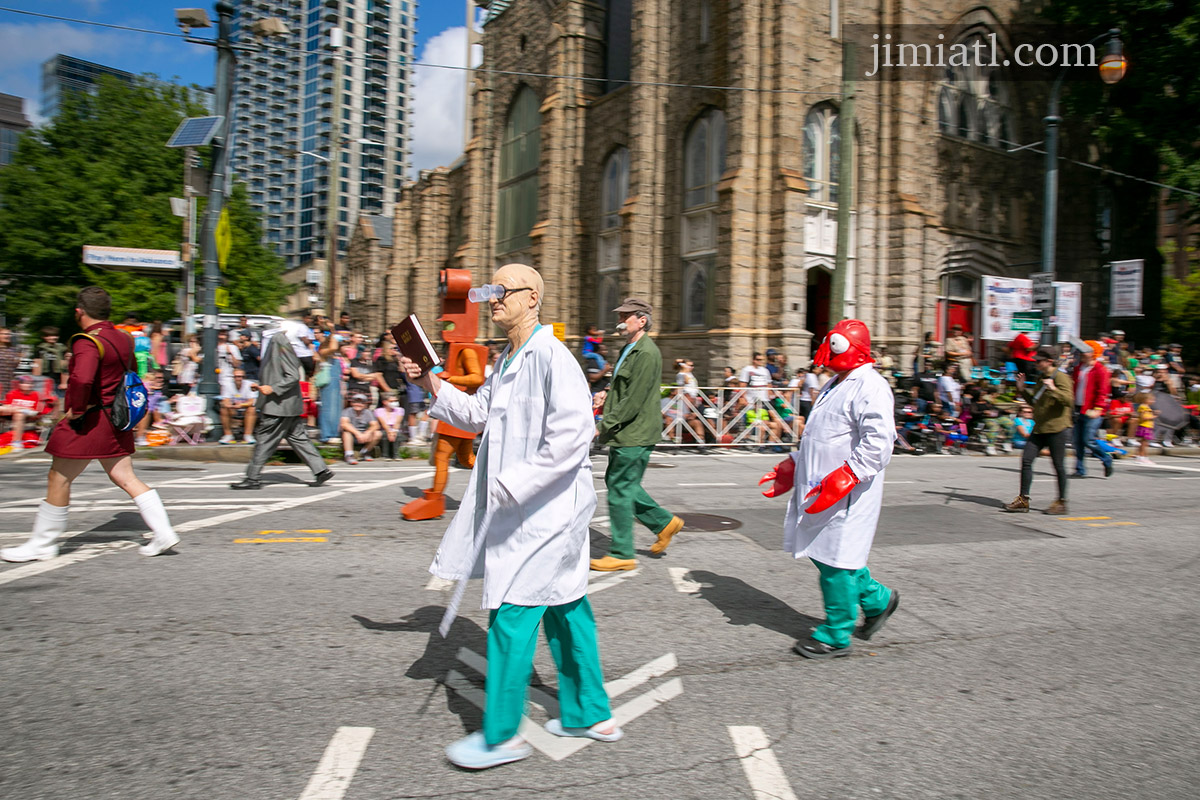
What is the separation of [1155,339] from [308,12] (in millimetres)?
144895

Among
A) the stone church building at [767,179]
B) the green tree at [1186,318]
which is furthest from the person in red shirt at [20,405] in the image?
the green tree at [1186,318]

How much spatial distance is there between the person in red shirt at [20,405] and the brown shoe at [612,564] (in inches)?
418

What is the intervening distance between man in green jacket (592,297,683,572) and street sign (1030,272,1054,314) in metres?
13.7

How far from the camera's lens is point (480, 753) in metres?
3.08

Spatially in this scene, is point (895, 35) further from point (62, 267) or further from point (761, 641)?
point (62, 267)

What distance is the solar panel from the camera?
45.5 feet

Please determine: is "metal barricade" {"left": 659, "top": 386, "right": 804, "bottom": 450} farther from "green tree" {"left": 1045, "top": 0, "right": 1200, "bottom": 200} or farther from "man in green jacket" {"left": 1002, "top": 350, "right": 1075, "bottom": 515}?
"green tree" {"left": 1045, "top": 0, "right": 1200, "bottom": 200}

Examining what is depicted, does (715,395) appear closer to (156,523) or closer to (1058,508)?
(1058,508)

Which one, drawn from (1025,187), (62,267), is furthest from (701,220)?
(62,267)

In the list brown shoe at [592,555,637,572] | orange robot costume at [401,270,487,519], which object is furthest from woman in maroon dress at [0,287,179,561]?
brown shoe at [592,555,637,572]

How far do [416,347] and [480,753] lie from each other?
5.63 ft

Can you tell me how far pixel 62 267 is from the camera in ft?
110

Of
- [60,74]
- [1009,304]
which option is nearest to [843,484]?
Answer: [1009,304]

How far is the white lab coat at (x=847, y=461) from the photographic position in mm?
4234
